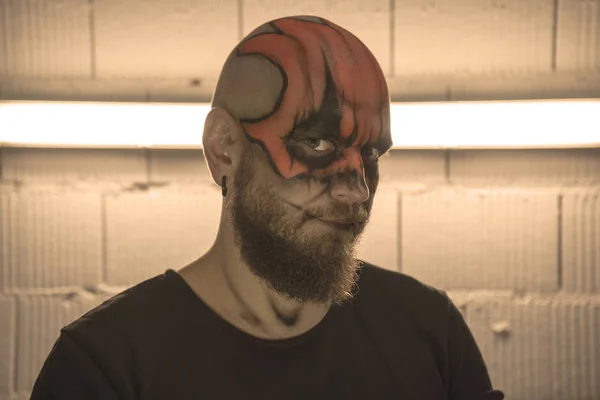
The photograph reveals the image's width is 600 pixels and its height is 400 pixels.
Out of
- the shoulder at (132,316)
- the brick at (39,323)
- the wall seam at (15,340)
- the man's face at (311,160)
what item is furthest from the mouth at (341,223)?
the wall seam at (15,340)

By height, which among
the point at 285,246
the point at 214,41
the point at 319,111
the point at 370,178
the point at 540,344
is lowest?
the point at 540,344

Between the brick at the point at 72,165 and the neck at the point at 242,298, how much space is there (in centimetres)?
65

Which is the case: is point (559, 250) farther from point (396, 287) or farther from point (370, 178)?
point (370, 178)

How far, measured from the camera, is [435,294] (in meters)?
1.29

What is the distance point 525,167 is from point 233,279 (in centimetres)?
93

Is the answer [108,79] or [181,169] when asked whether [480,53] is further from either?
[108,79]

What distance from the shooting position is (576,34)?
5.56 feet

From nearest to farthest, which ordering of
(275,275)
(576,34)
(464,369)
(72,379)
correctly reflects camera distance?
(72,379)
(275,275)
(464,369)
(576,34)

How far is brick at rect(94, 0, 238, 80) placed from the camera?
1713 millimetres

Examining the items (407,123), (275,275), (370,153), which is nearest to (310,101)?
(370,153)

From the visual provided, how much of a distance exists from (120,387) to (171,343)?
0.11m

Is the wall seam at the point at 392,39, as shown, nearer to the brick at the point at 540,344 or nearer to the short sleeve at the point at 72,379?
the brick at the point at 540,344

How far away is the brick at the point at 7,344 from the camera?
175 cm

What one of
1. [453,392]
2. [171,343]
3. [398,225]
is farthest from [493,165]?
[171,343]
